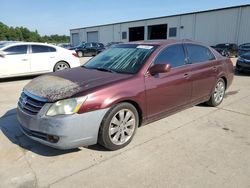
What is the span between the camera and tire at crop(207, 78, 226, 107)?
5.47 m

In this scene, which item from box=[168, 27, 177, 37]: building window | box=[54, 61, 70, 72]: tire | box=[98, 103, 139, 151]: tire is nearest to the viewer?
box=[98, 103, 139, 151]: tire

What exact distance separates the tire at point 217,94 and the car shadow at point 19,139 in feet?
11.1

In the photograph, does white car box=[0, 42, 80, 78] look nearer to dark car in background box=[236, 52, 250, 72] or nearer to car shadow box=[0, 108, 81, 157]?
car shadow box=[0, 108, 81, 157]

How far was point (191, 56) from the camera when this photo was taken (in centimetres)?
475

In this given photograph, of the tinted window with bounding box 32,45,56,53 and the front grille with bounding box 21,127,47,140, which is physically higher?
the tinted window with bounding box 32,45,56,53

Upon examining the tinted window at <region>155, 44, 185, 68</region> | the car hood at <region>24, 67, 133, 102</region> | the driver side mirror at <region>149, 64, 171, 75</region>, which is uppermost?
the tinted window at <region>155, 44, 185, 68</region>

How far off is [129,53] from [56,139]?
2000 mm

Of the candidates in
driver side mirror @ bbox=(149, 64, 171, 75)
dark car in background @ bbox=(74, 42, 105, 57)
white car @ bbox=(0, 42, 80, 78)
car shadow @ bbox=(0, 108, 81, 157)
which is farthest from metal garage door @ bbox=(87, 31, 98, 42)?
driver side mirror @ bbox=(149, 64, 171, 75)

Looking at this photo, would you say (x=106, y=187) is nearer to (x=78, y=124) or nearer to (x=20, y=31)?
(x=78, y=124)

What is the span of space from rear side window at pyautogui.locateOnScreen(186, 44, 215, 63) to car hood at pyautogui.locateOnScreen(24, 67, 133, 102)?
1.76 meters

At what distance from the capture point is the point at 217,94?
5.62m

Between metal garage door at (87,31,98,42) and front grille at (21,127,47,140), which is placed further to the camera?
metal garage door at (87,31,98,42)

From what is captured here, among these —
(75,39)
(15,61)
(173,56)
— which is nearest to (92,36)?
(75,39)

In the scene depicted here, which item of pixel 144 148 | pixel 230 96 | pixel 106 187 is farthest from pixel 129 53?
pixel 230 96
